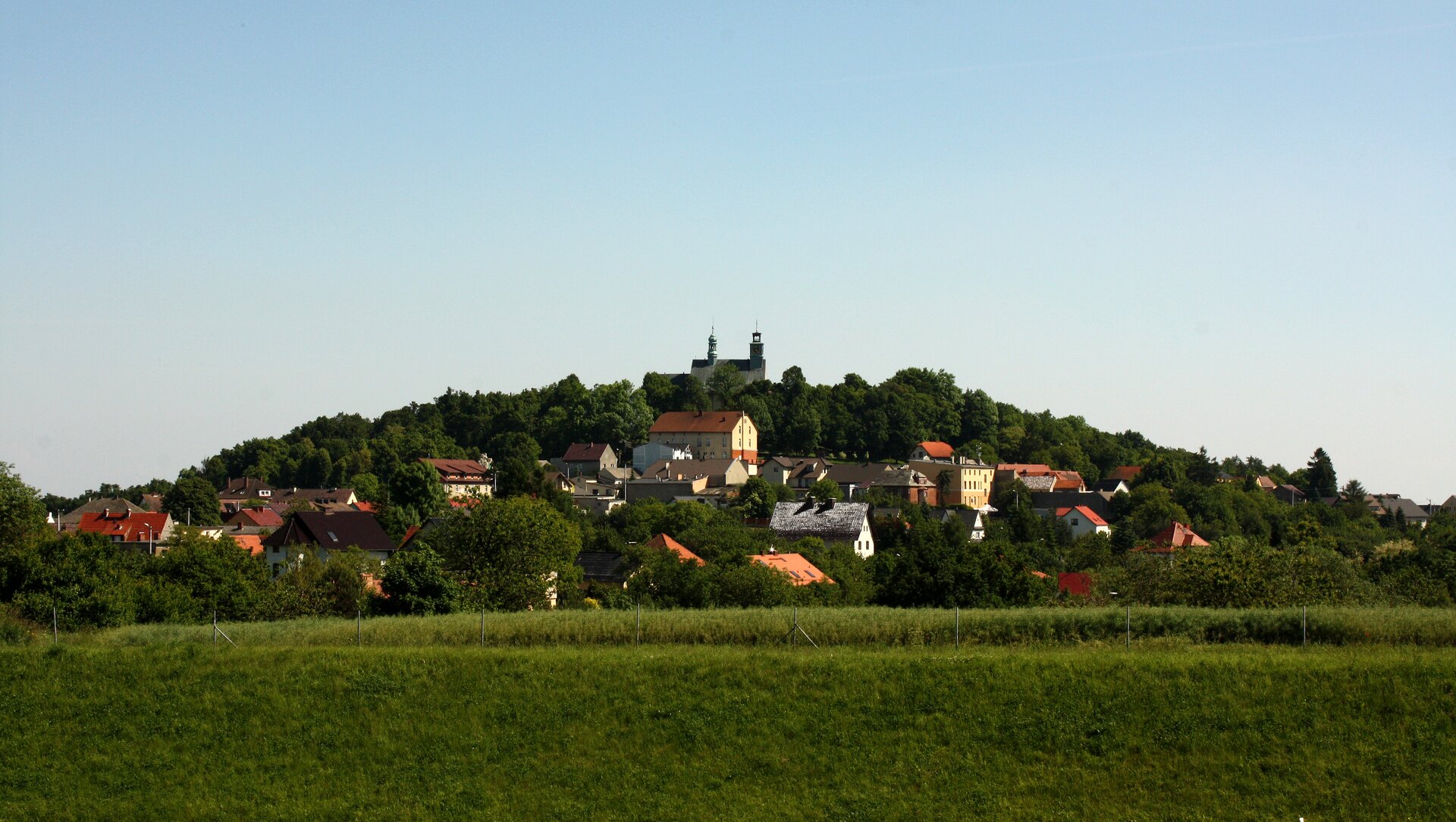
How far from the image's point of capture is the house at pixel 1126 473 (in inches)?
4972

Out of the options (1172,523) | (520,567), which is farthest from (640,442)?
(520,567)

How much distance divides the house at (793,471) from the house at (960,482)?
9.01 meters

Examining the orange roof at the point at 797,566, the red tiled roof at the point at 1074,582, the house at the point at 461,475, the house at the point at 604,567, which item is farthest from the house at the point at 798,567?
the house at the point at 461,475

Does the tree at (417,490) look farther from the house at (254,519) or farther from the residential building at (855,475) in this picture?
the residential building at (855,475)

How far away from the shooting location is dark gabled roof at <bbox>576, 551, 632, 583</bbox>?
52781mm

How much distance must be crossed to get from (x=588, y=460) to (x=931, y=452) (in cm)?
3501

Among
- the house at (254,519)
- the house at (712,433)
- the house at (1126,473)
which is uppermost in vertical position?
the house at (712,433)

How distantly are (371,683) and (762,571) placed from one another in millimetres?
16753

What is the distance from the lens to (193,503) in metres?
96.8

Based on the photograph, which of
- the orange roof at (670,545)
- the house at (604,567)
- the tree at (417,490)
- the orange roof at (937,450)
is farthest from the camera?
the orange roof at (937,450)

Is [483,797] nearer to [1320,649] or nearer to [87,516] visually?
[1320,649]

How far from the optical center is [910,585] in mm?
34125

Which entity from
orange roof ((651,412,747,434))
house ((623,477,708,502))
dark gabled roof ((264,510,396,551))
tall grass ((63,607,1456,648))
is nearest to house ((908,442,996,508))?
orange roof ((651,412,747,434))

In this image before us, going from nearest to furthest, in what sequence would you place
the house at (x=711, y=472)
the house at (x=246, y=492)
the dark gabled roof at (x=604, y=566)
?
1. the dark gabled roof at (x=604, y=566)
2. the house at (x=711, y=472)
3. the house at (x=246, y=492)
